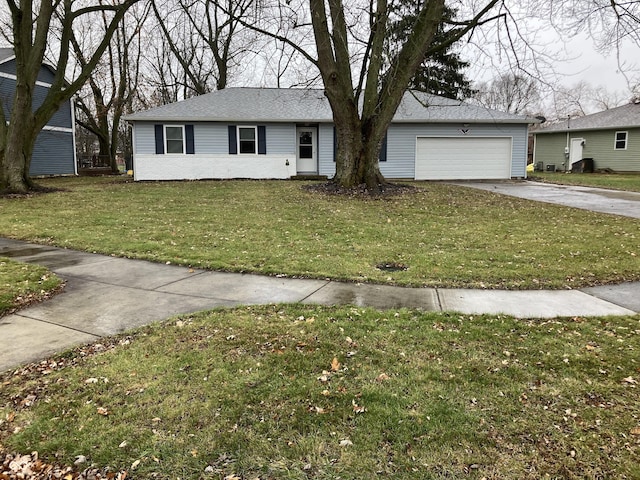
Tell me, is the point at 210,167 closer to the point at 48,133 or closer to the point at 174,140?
the point at 174,140

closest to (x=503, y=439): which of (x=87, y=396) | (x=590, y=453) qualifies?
(x=590, y=453)

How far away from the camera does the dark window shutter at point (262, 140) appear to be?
20.0m

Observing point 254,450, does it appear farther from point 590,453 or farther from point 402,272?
point 402,272

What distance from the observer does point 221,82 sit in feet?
100

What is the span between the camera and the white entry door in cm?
2952

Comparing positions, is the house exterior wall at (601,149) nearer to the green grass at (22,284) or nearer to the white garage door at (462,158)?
the white garage door at (462,158)

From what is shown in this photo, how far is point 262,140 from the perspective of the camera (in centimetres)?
2005

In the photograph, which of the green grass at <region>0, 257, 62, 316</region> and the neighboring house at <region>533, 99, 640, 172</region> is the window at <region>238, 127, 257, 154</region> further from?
the neighboring house at <region>533, 99, 640, 172</region>

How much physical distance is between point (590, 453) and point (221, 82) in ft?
104

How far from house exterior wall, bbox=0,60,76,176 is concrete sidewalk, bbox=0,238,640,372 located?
21279mm

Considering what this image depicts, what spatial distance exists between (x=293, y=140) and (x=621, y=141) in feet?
67.4

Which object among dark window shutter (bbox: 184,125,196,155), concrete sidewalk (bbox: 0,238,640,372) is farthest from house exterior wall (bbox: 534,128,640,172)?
concrete sidewalk (bbox: 0,238,640,372)

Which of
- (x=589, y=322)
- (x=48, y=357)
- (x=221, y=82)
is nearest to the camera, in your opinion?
(x=48, y=357)

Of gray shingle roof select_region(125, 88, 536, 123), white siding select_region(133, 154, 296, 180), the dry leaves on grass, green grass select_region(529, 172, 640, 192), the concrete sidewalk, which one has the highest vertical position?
gray shingle roof select_region(125, 88, 536, 123)
